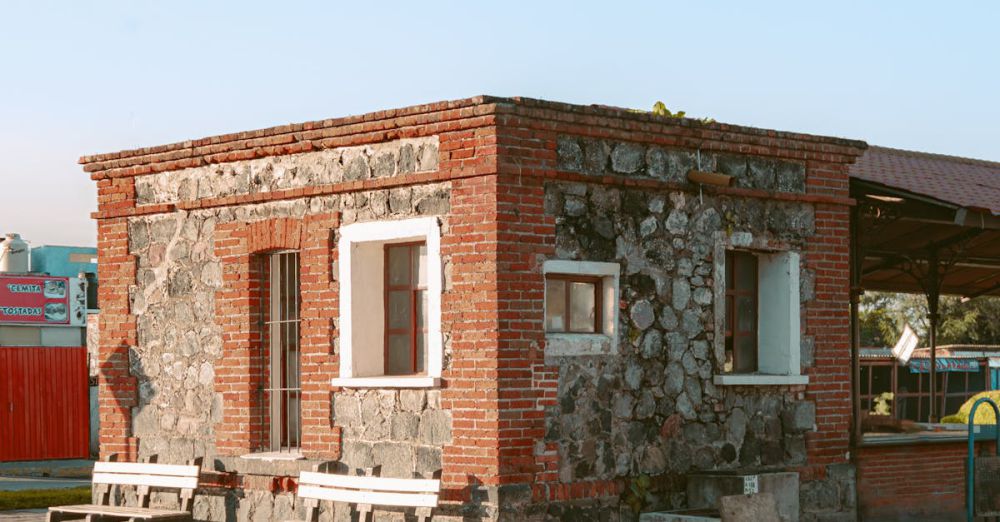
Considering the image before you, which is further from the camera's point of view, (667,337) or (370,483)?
(667,337)

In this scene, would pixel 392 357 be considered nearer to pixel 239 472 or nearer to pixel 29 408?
pixel 239 472

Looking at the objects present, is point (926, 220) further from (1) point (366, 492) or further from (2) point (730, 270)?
(1) point (366, 492)

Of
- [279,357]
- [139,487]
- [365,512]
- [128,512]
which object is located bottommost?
[128,512]

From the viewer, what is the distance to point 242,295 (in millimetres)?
14055

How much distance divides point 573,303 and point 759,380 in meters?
2.09

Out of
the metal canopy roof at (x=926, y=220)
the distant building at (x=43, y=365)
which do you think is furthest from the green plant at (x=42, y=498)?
the metal canopy roof at (x=926, y=220)

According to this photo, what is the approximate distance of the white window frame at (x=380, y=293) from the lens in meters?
12.4

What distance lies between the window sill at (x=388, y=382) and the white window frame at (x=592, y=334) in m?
0.99

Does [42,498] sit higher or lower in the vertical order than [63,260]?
lower

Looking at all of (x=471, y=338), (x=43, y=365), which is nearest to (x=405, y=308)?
(x=471, y=338)

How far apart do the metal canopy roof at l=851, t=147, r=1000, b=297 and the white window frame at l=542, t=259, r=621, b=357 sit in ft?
10.8

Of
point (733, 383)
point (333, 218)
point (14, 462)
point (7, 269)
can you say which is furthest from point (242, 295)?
point (7, 269)

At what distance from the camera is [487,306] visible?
12.0 metres

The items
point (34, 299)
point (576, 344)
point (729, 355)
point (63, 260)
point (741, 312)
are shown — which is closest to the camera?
point (576, 344)
